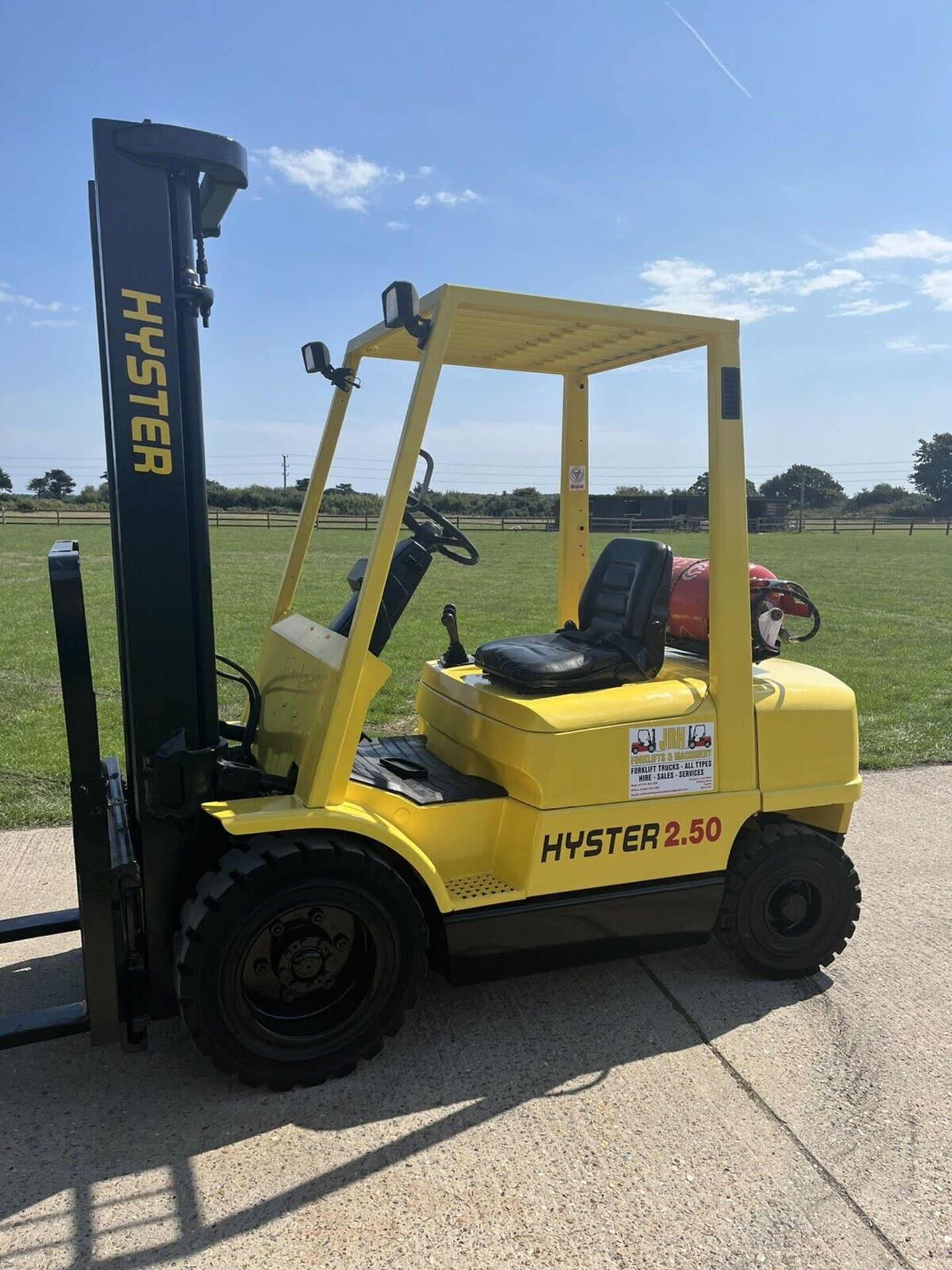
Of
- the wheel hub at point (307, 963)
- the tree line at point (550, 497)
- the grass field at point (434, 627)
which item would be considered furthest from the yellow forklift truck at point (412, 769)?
the tree line at point (550, 497)

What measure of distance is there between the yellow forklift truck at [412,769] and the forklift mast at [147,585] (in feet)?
0.03

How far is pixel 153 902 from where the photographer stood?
10.2ft

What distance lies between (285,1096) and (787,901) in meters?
2.14

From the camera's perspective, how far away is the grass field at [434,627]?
7367mm

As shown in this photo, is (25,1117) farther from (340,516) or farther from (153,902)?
(340,516)

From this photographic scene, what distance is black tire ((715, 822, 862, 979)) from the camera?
375 cm

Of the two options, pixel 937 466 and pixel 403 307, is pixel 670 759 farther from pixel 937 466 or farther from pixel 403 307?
pixel 937 466

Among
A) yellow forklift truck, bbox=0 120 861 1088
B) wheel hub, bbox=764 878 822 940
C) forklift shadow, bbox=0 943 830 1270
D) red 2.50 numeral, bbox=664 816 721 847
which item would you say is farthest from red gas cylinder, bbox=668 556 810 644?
forklift shadow, bbox=0 943 830 1270

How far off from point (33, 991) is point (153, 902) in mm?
978

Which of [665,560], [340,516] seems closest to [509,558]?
[340,516]

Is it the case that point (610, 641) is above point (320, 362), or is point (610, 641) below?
below

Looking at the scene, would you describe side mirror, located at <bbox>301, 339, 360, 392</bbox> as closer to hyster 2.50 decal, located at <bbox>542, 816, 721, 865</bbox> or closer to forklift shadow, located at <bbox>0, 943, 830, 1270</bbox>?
hyster 2.50 decal, located at <bbox>542, 816, 721, 865</bbox>

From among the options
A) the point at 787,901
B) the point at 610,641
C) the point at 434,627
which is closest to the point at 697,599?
the point at 610,641

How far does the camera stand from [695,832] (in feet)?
11.8
